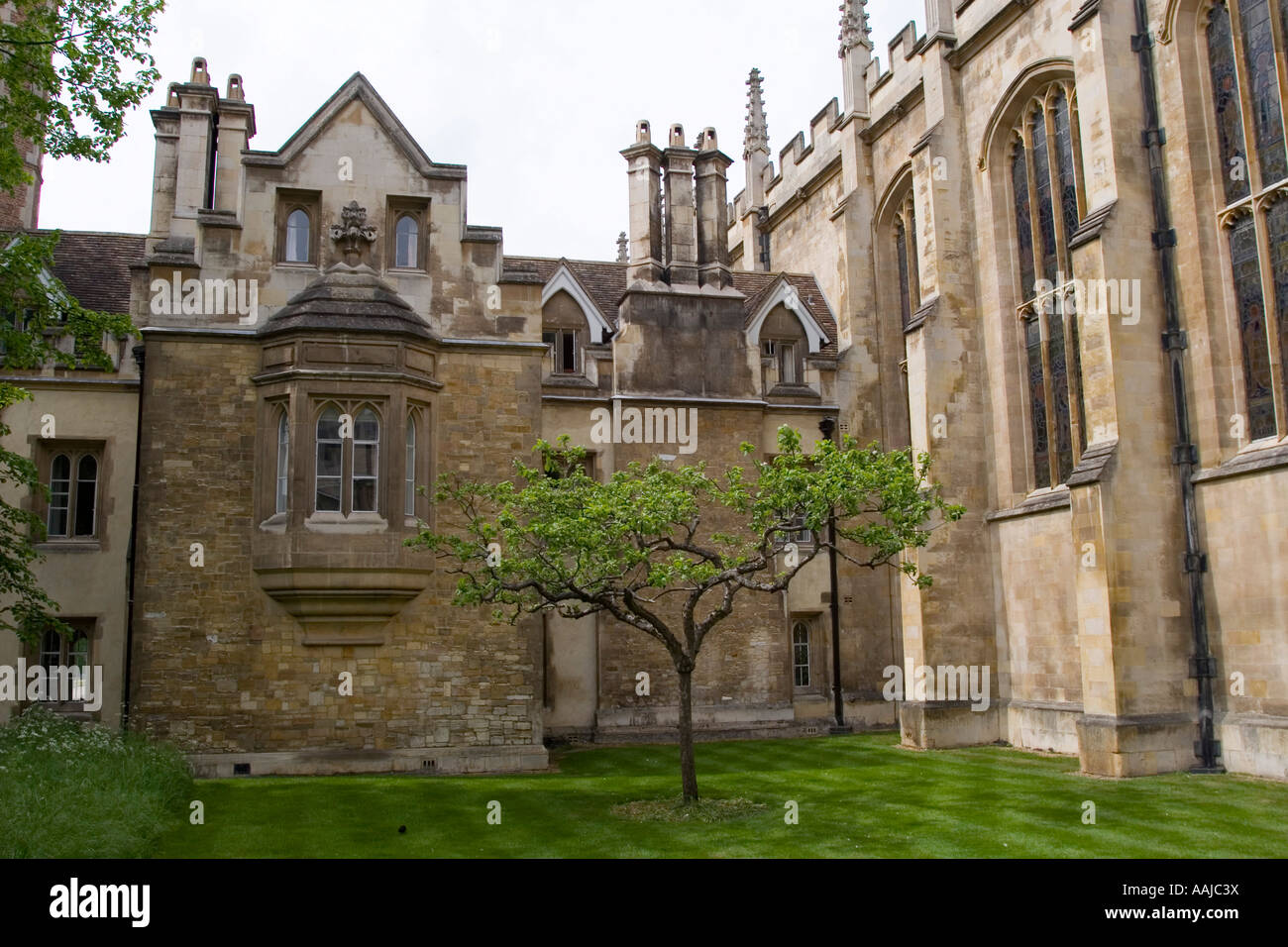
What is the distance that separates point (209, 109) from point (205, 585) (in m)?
10.4

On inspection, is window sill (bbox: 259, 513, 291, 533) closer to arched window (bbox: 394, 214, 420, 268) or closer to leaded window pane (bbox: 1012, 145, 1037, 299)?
arched window (bbox: 394, 214, 420, 268)

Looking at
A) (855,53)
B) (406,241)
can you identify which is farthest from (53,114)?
(855,53)

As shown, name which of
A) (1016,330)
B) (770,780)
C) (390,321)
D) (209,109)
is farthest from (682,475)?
(209,109)

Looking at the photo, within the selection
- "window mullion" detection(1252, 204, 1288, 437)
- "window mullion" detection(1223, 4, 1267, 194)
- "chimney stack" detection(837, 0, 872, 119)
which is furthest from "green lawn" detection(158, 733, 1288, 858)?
"chimney stack" detection(837, 0, 872, 119)

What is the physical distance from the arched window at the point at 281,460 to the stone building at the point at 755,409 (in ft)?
0.15

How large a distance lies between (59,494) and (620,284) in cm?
1367

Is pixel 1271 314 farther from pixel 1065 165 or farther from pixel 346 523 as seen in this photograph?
pixel 346 523

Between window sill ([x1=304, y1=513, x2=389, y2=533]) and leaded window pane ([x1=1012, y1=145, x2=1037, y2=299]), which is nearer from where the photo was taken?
window sill ([x1=304, y1=513, x2=389, y2=533])

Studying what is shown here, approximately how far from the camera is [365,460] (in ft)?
59.3

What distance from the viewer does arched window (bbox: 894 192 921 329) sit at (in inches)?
1012

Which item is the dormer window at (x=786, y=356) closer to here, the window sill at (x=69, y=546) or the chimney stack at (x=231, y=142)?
the chimney stack at (x=231, y=142)

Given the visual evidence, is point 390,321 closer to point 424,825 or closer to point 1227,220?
point 424,825

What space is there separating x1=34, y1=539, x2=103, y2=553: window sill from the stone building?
0.34 meters

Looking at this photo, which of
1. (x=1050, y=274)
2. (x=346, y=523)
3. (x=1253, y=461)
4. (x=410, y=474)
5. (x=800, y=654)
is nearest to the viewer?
(x=1253, y=461)
